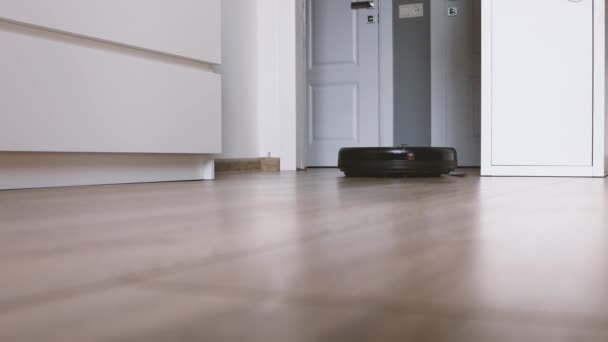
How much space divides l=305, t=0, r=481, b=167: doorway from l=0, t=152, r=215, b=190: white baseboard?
2735mm

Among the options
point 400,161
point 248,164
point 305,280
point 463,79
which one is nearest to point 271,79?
point 248,164

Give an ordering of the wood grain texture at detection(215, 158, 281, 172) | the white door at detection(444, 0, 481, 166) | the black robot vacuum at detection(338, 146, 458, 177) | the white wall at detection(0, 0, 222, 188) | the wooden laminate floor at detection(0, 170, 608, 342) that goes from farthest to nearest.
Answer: the white door at detection(444, 0, 481, 166), the wood grain texture at detection(215, 158, 281, 172), the black robot vacuum at detection(338, 146, 458, 177), the white wall at detection(0, 0, 222, 188), the wooden laminate floor at detection(0, 170, 608, 342)

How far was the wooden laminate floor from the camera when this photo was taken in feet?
0.66

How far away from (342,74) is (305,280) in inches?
177

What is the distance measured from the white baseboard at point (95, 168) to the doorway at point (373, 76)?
2735mm

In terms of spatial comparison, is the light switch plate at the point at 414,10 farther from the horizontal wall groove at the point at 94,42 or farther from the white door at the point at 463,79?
the horizontal wall groove at the point at 94,42

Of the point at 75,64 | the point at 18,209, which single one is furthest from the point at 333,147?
the point at 18,209

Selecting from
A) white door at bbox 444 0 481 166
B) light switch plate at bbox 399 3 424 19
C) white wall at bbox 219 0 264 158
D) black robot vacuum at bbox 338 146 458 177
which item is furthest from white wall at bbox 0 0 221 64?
light switch plate at bbox 399 3 424 19

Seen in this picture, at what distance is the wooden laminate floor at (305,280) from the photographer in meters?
0.20

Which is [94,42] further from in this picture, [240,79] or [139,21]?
[240,79]

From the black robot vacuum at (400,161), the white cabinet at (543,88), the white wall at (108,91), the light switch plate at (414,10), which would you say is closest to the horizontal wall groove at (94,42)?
the white wall at (108,91)

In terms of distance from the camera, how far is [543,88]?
6.94ft

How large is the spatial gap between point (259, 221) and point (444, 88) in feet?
14.0

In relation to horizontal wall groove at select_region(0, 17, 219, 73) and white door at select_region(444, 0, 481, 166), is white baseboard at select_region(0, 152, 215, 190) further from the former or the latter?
white door at select_region(444, 0, 481, 166)
